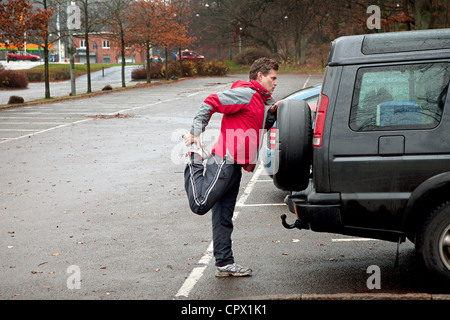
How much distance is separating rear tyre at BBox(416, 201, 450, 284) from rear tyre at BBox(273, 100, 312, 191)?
1044 mm

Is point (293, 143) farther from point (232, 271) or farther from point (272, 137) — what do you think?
point (272, 137)

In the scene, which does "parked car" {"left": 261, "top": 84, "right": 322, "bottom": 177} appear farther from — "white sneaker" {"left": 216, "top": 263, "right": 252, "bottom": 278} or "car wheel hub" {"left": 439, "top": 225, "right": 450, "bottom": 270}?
"car wheel hub" {"left": 439, "top": 225, "right": 450, "bottom": 270}

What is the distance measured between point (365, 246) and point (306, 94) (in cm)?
399

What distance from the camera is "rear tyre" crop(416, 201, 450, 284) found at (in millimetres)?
4824

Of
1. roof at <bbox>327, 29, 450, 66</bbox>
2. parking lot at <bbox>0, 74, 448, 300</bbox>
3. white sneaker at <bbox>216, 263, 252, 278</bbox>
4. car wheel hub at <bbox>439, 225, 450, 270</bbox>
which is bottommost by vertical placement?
parking lot at <bbox>0, 74, 448, 300</bbox>

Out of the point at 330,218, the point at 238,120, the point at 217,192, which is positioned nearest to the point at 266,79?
the point at 238,120

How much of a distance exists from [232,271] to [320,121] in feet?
5.21

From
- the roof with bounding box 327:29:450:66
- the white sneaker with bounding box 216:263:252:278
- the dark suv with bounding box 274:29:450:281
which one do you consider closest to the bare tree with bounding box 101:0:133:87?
the white sneaker with bounding box 216:263:252:278

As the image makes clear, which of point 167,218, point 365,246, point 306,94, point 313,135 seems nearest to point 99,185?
point 167,218

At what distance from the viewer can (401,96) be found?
4.92 metres

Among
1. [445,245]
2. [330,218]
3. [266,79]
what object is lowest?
[445,245]

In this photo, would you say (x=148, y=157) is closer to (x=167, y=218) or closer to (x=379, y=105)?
(x=167, y=218)

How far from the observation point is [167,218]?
8234 millimetres
